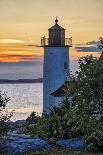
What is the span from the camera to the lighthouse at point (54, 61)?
64250 millimetres

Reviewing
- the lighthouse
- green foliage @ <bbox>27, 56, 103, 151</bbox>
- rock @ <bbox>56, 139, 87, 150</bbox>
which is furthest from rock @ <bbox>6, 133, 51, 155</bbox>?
the lighthouse

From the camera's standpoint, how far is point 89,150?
2388 centimetres

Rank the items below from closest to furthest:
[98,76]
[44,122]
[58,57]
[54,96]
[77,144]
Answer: [98,76]
[77,144]
[44,122]
[54,96]
[58,57]

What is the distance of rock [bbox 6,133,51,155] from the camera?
2278 cm

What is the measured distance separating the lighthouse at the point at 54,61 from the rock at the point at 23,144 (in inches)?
1521

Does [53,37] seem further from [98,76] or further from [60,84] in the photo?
[98,76]

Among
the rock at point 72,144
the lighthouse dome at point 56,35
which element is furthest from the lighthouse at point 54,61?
the rock at point 72,144

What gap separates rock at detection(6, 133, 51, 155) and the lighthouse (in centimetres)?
3864

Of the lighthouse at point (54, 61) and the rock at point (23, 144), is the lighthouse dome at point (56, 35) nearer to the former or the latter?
the lighthouse at point (54, 61)

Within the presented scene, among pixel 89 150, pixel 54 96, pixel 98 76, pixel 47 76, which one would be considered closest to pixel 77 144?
pixel 89 150

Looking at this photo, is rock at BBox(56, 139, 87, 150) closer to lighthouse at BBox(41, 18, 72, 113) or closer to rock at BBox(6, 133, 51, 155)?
rock at BBox(6, 133, 51, 155)

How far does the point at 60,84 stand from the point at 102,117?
4211cm

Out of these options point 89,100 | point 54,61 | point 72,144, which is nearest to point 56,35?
point 54,61

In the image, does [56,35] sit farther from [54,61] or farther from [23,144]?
[23,144]
